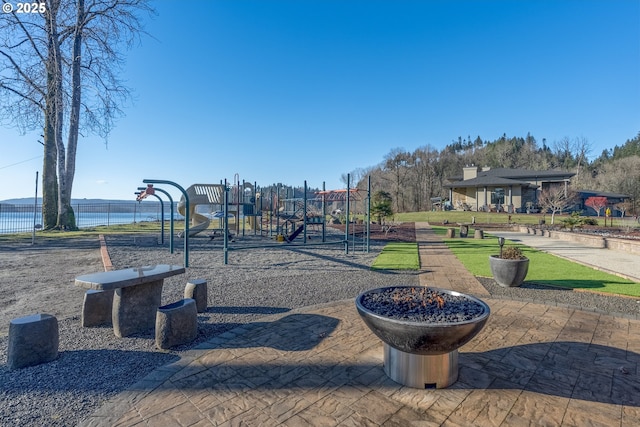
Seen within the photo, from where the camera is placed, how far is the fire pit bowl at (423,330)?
7.73 ft

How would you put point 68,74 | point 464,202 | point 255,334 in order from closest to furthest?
point 255,334
point 68,74
point 464,202

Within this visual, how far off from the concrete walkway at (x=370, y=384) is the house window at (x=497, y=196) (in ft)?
102

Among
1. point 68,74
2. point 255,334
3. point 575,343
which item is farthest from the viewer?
point 68,74

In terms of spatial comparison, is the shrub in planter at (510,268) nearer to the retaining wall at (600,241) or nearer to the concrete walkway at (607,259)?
the concrete walkway at (607,259)

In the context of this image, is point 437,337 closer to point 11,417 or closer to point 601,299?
point 11,417

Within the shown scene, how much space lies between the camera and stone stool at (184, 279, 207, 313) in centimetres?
457

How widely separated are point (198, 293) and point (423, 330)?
135 inches

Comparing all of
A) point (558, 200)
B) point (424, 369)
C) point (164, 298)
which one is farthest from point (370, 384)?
point (558, 200)

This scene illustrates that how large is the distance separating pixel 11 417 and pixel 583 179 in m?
60.8

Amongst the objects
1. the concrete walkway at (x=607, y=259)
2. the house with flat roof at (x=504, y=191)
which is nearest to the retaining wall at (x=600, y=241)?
the concrete walkway at (x=607, y=259)

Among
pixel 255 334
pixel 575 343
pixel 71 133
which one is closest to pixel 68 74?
pixel 71 133

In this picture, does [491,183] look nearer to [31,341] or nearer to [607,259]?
[607,259]

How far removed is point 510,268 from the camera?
19.8 ft

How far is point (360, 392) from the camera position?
8.51 ft
